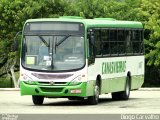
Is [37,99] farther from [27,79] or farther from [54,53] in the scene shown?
[54,53]

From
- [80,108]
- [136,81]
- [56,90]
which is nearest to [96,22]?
[56,90]

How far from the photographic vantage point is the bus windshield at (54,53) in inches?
922

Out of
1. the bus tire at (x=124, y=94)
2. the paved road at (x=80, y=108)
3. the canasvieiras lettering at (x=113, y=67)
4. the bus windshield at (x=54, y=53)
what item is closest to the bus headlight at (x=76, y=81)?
the bus windshield at (x=54, y=53)

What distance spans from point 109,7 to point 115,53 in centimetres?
2698

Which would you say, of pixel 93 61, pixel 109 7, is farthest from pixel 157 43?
pixel 93 61

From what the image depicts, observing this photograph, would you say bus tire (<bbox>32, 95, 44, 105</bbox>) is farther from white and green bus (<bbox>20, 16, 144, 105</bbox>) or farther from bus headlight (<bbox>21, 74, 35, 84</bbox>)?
bus headlight (<bbox>21, 74, 35, 84</bbox>)

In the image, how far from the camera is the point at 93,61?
2409 centimetres

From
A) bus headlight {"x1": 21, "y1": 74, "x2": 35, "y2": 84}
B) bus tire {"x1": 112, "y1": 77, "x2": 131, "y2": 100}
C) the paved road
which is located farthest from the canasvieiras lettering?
bus headlight {"x1": 21, "y1": 74, "x2": 35, "y2": 84}

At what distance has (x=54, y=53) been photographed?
23.6 metres

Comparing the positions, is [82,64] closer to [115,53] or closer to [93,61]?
[93,61]

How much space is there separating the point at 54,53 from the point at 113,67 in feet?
11.7

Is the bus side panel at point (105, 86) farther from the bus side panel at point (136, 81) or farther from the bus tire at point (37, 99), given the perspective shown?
the bus side panel at point (136, 81)

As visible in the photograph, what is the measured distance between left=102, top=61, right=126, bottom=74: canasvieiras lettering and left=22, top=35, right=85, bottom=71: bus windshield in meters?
2.01

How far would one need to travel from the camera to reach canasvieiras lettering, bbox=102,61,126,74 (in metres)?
25.5
